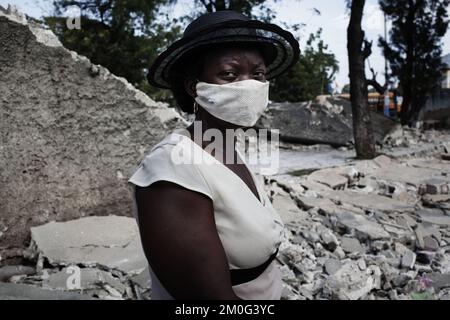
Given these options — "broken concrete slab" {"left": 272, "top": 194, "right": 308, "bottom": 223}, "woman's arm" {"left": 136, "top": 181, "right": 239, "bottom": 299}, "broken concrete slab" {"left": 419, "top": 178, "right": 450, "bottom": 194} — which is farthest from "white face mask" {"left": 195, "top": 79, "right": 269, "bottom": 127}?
"broken concrete slab" {"left": 419, "top": 178, "right": 450, "bottom": 194}

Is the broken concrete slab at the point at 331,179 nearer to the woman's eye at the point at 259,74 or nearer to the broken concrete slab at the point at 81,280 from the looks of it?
the broken concrete slab at the point at 81,280

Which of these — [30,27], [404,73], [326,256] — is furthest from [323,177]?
[404,73]

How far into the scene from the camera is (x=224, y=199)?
1.11 m

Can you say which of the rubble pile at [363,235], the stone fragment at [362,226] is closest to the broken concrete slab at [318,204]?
the rubble pile at [363,235]

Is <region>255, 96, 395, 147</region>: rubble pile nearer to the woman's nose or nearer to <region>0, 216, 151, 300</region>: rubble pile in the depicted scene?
<region>0, 216, 151, 300</region>: rubble pile

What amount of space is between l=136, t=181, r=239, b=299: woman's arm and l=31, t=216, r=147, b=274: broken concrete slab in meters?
1.98

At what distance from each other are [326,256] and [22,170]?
2619 millimetres

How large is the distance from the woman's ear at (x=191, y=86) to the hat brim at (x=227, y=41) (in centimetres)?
7

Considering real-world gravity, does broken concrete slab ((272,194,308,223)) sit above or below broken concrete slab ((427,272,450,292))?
above

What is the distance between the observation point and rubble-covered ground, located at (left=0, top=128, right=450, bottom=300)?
2.77 m

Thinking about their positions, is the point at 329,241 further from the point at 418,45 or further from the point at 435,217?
the point at 418,45

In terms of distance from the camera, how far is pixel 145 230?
1042 millimetres

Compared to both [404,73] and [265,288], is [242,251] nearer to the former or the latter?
[265,288]

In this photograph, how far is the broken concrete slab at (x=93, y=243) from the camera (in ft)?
9.79
